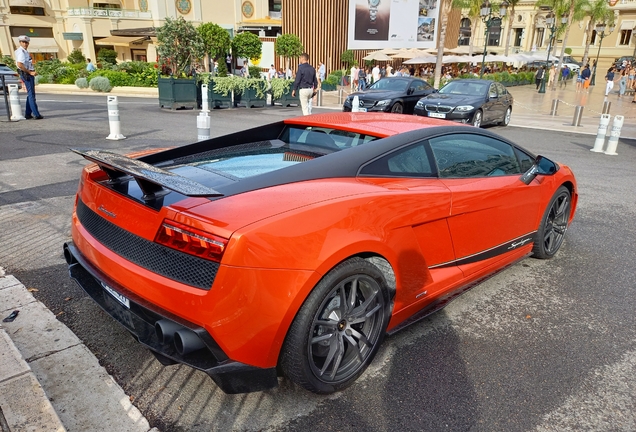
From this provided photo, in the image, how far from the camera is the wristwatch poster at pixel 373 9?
44875 millimetres

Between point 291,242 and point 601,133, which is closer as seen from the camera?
point 291,242

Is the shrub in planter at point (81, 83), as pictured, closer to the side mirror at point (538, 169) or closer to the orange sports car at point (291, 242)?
the orange sports car at point (291, 242)

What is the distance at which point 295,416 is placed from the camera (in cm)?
242

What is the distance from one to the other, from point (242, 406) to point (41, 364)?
1.22 m

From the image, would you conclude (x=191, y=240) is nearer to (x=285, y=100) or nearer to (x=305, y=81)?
(x=305, y=81)

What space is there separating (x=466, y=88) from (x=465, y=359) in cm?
1446

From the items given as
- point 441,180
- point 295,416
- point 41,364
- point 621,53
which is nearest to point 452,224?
point 441,180

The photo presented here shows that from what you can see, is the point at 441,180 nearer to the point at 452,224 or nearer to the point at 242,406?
the point at 452,224

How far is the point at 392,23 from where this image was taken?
47.2 meters

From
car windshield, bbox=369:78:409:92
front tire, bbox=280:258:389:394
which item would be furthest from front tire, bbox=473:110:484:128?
front tire, bbox=280:258:389:394

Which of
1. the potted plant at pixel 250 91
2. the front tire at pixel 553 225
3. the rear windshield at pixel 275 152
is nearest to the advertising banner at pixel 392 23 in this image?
the potted plant at pixel 250 91

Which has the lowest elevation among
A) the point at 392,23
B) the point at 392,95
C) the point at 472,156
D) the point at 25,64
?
the point at 392,95

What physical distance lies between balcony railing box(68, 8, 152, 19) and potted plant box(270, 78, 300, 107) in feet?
124

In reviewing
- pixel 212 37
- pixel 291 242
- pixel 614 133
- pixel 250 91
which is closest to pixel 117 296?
Answer: pixel 291 242
